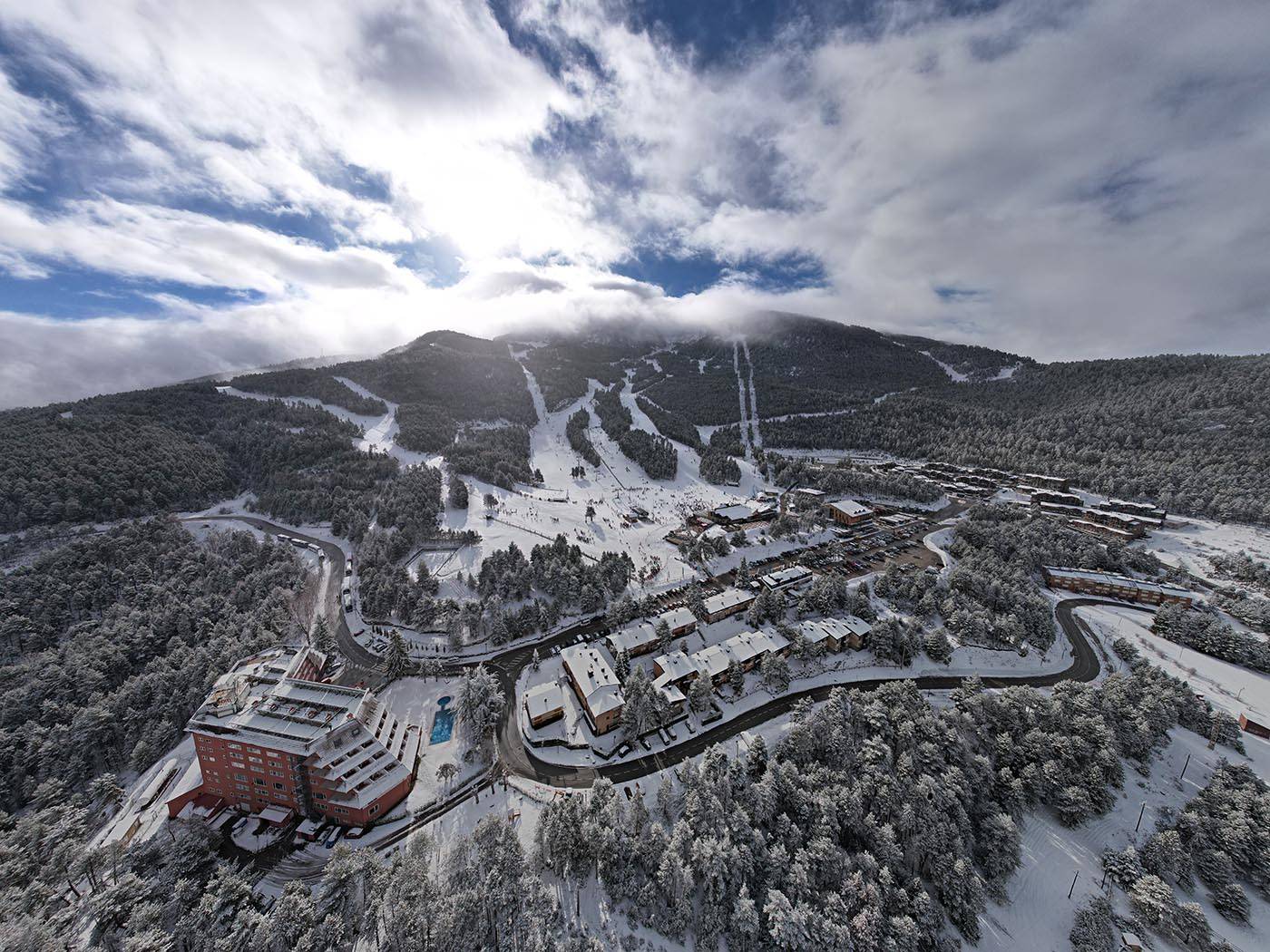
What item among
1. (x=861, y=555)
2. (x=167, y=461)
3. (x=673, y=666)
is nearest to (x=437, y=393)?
(x=167, y=461)

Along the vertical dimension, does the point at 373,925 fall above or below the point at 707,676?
below

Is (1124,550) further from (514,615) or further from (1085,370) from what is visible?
(1085,370)

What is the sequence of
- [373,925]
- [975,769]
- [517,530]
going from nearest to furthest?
[373,925] < [975,769] < [517,530]

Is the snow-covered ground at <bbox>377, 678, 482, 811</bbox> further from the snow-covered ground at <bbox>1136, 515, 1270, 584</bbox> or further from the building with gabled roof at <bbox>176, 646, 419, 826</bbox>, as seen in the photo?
the snow-covered ground at <bbox>1136, 515, 1270, 584</bbox>

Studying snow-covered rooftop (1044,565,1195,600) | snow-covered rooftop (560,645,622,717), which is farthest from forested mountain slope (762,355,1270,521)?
snow-covered rooftop (560,645,622,717)

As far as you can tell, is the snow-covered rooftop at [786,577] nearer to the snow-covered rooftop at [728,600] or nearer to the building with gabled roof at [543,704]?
the snow-covered rooftop at [728,600]

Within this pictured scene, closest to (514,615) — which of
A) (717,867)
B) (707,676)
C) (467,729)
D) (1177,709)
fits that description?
(467,729)
